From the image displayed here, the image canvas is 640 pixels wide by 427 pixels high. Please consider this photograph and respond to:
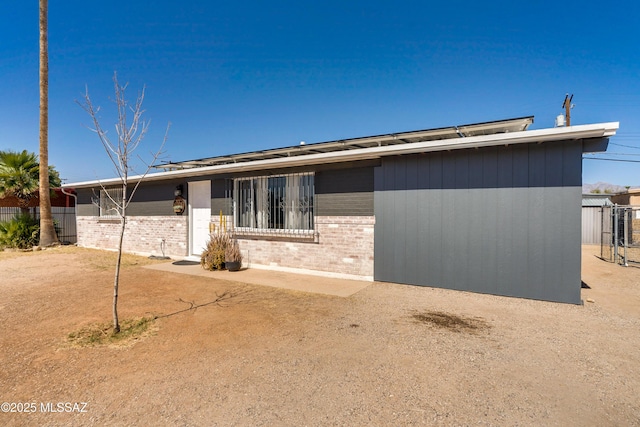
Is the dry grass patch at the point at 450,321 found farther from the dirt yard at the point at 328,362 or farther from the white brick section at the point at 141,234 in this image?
the white brick section at the point at 141,234

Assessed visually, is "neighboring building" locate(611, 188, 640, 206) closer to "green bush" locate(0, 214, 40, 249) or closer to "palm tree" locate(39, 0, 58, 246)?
"palm tree" locate(39, 0, 58, 246)

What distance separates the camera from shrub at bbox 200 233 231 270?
841 cm

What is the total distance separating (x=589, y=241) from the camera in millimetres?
15109

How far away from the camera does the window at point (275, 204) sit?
7922 millimetres

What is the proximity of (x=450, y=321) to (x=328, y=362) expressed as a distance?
7.01 feet

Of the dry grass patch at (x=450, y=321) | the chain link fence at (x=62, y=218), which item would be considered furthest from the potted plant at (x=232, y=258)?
the chain link fence at (x=62, y=218)

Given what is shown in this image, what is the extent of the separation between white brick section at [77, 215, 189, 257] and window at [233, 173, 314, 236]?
253 centimetres

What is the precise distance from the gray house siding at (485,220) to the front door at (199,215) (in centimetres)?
551

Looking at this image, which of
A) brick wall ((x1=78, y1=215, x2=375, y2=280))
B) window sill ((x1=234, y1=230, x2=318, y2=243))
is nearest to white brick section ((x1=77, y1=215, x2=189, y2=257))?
brick wall ((x1=78, y1=215, x2=375, y2=280))

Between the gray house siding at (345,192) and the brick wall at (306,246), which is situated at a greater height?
the gray house siding at (345,192)

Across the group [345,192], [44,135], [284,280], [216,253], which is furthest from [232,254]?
[44,135]

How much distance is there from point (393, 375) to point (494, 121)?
16.6 feet

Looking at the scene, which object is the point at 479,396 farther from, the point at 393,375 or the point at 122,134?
the point at 122,134

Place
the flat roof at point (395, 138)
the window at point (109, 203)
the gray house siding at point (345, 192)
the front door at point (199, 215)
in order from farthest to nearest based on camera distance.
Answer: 1. the window at point (109, 203)
2. the front door at point (199, 215)
3. the gray house siding at point (345, 192)
4. the flat roof at point (395, 138)
